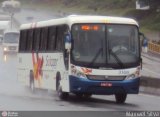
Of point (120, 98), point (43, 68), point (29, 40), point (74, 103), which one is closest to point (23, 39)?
point (29, 40)

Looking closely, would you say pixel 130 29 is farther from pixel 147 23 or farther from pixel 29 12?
pixel 29 12

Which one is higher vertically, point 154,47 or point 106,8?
point 106,8

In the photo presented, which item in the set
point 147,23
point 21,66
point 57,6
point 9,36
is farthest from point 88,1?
point 21,66

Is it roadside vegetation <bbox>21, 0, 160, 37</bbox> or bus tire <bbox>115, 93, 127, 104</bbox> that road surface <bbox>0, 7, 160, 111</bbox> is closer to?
bus tire <bbox>115, 93, 127, 104</bbox>

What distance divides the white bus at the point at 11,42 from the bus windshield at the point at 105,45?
130 feet

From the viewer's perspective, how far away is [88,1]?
122625mm

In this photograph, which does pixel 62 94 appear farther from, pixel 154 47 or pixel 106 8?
pixel 106 8

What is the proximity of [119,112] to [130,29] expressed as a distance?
478 cm

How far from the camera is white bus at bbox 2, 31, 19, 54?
62.4m

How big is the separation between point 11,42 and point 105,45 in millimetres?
41146

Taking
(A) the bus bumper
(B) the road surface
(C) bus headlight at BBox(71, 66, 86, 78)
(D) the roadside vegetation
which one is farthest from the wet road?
(D) the roadside vegetation

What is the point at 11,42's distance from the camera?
6312cm

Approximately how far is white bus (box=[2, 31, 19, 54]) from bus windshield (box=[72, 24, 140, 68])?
3970 centimetres

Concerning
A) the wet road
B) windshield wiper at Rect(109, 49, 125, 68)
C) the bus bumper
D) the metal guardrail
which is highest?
windshield wiper at Rect(109, 49, 125, 68)
